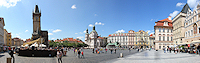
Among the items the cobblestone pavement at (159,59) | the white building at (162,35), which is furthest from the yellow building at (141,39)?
the cobblestone pavement at (159,59)

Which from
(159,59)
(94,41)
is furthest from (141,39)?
(159,59)

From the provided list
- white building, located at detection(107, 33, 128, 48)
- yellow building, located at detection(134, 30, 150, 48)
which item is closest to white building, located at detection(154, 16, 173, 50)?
yellow building, located at detection(134, 30, 150, 48)

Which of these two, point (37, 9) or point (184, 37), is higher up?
point (37, 9)

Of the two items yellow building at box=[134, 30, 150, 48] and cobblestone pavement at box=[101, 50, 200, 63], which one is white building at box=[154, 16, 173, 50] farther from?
yellow building at box=[134, 30, 150, 48]

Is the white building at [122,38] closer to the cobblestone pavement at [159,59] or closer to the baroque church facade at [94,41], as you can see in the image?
the baroque church facade at [94,41]

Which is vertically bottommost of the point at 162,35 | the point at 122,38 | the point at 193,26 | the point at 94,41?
the point at 94,41

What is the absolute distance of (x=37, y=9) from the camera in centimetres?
10569

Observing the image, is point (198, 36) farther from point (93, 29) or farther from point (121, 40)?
point (93, 29)

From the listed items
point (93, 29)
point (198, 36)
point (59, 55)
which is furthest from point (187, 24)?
point (93, 29)

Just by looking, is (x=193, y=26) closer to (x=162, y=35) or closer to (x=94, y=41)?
(x=162, y=35)

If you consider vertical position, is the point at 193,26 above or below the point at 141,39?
above

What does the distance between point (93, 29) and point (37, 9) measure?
194 feet

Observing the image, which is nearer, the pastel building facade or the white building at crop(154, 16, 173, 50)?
the pastel building facade

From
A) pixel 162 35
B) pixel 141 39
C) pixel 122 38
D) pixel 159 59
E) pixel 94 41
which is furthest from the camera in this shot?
pixel 94 41
